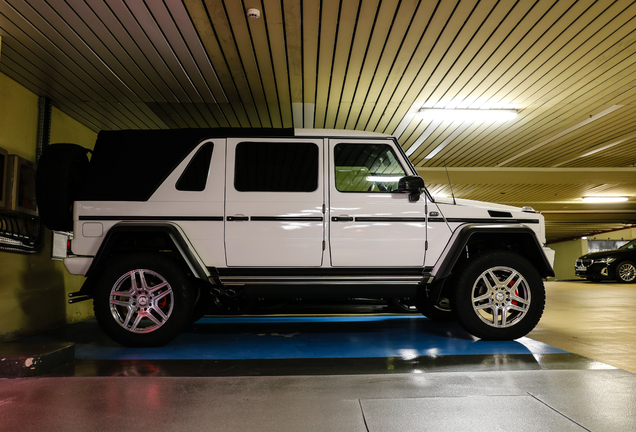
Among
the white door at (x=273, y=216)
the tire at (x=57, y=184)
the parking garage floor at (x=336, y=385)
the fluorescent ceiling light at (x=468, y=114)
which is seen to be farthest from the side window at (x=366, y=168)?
the fluorescent ceiling light at (x=468, y=114)

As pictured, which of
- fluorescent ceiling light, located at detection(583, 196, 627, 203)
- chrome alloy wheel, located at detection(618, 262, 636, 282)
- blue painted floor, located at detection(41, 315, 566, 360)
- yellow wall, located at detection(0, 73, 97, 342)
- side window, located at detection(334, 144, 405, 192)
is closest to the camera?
blue painted floor, located at detection(41, 315, 566, 360)

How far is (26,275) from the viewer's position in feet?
16.0

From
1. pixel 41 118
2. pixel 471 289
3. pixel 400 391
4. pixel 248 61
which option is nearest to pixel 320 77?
pixel 248 61

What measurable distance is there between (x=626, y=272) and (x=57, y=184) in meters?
15.5

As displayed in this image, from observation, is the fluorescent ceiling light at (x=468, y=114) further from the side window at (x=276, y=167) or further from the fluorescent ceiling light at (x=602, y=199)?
the fluorescent ceiling light at (x=602, y=199)

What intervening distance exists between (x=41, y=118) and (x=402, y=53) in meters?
4.54

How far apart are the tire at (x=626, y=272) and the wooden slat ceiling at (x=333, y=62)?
7.36m

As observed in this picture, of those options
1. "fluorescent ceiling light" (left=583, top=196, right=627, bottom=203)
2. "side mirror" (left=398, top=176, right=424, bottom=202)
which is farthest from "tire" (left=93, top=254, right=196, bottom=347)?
"fluorescent ceiling light" (left=583, top=196, right=627, bottom=203)

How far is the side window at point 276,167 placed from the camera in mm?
3984

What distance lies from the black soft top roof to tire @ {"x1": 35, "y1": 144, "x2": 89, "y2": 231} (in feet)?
0.40

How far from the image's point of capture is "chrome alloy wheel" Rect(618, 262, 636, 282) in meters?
13.2

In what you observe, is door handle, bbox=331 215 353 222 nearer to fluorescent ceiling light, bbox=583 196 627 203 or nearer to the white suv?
the white suv

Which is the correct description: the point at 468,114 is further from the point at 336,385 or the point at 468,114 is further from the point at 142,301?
the point at 142,301

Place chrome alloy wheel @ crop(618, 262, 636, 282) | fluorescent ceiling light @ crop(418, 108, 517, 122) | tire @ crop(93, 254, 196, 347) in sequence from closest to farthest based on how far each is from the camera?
tire @ crop(93, 254, 196, 347), fluorescent ceiling light @ crop(418, 108, 517, 122), chrome alloy wheel @ crop(618, 262, 636, 282)
